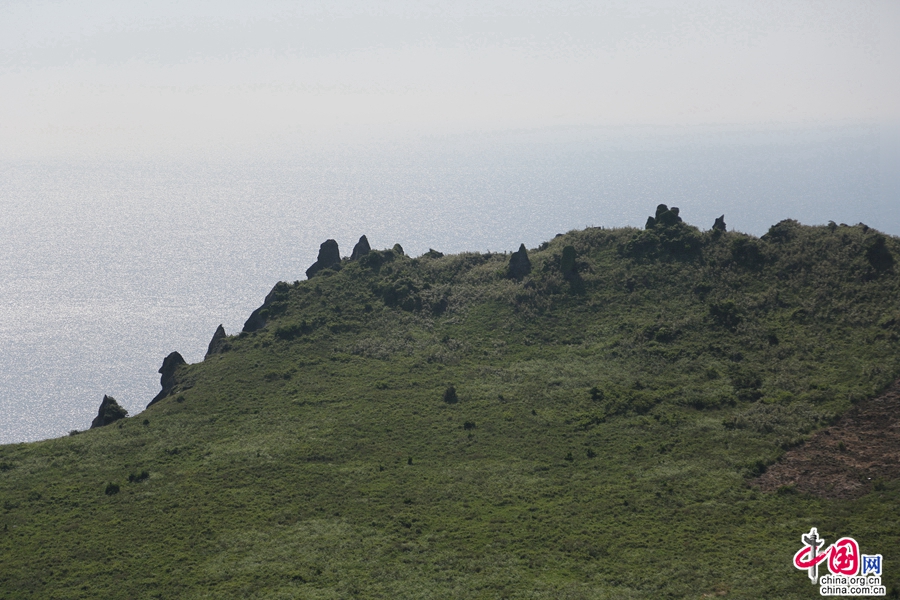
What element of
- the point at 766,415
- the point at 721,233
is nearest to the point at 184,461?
the point at 766,415

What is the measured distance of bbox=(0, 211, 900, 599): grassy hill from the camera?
44.9 meters

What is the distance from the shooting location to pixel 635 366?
77500mm

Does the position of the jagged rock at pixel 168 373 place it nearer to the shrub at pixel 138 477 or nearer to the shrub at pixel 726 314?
the shrub at pixel 138 477

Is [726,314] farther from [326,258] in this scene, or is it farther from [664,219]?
[326,258]

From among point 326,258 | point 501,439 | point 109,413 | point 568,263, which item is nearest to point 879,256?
point 568,263

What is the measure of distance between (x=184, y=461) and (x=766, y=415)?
54472mm

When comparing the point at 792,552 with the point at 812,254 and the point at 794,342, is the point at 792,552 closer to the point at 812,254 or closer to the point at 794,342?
the point at 794,342

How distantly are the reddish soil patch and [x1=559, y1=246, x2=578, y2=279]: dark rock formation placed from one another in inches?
1679

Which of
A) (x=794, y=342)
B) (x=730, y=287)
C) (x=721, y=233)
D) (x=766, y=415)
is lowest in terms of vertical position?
(x=766, y=415)

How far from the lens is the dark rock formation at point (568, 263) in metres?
96.1

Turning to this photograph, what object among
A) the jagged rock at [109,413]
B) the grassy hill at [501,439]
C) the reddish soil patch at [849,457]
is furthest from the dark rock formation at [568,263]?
the jagged rock at [109,413]

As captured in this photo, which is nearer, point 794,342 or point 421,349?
point 794,342

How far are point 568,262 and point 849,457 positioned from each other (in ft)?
161

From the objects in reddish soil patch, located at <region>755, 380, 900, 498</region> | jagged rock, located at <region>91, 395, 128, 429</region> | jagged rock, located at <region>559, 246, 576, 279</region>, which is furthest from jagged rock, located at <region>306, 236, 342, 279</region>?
reddish soil patch, located at <region>755, 380, 900, 498</region>
